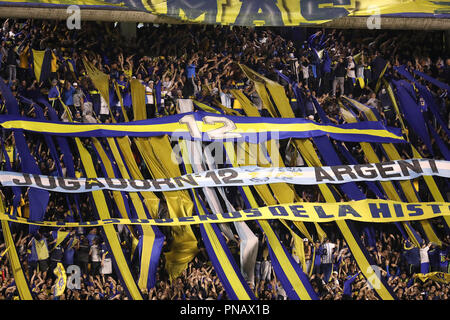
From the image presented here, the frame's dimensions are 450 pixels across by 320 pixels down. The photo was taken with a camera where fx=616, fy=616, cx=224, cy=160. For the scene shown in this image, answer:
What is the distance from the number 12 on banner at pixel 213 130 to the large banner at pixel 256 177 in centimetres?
41

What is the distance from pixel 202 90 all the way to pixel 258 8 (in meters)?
1.25

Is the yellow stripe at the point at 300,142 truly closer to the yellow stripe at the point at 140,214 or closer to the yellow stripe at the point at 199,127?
the yellow stripe at the point at 199,127

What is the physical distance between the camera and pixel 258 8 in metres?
6.98

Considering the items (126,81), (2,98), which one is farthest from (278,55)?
(2,98)

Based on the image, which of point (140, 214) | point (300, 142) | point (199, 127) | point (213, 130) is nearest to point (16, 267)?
point (140, 214)

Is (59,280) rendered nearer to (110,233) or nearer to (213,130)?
(110,233)

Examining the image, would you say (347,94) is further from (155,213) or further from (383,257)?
(155,213)

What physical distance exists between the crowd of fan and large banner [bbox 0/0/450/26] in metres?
0.73

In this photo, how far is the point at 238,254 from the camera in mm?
7266

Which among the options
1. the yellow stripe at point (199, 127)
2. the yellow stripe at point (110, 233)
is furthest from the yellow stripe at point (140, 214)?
the yellow stripe at point (199, 127)

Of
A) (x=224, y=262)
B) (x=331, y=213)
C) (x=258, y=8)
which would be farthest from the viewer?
(x=331, y=213)

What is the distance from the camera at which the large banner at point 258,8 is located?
271 inches

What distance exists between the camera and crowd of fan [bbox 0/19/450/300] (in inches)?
282

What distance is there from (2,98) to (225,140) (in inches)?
106
